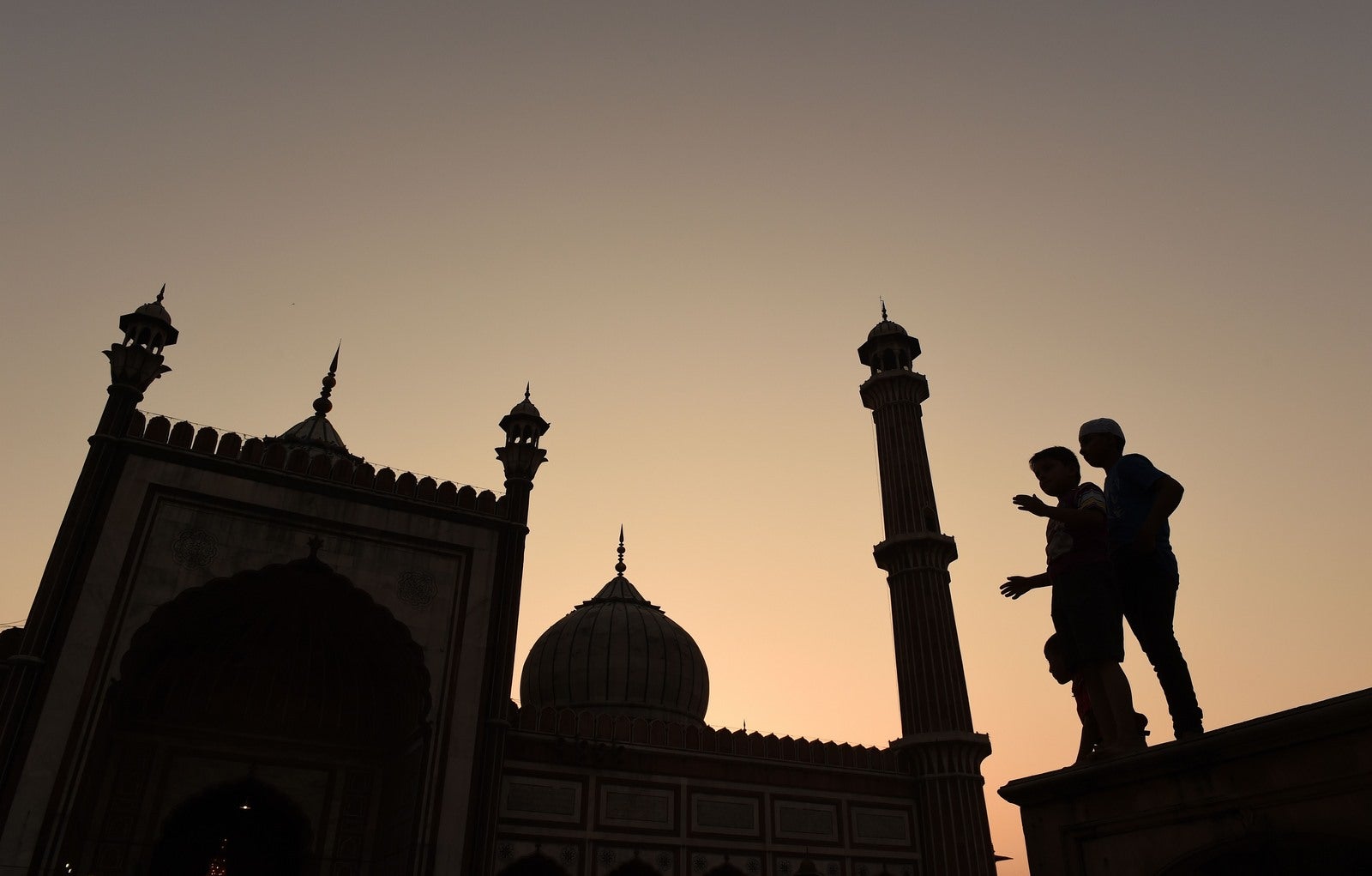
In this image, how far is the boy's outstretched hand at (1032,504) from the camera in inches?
151

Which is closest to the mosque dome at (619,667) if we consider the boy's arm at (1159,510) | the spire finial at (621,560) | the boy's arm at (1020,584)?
the spire finial at (621,560)

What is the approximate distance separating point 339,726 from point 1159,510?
13.5 metres

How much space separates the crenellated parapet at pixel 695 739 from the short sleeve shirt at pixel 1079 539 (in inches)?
468

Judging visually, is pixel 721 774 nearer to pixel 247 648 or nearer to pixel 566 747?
pixel 566 747

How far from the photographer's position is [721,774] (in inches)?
627

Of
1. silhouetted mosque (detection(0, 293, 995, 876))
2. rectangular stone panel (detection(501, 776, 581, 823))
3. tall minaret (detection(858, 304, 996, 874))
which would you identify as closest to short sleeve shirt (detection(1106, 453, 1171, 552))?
silhouetted mosque (detection(0, 293, 995, 876))

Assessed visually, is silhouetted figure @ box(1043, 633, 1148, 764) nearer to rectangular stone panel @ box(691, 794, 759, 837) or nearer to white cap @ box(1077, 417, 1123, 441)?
white cap @ box(1077, 417, 1123, 441)

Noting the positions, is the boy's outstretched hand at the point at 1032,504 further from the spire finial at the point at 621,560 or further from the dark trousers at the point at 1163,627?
the spire finial at the point at 621,560

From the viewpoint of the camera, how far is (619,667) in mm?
20938

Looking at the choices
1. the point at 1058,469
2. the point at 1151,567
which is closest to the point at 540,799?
the point at 1058,469

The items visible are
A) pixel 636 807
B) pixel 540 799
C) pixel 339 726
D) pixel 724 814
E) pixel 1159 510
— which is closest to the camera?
pixel 1159 510

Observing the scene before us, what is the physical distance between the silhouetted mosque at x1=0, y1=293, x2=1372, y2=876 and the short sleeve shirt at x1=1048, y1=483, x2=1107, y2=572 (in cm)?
1109

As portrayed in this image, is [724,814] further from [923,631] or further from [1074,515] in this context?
[1074,515]

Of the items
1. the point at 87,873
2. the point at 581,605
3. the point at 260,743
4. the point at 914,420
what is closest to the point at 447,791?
the point at 260,743
